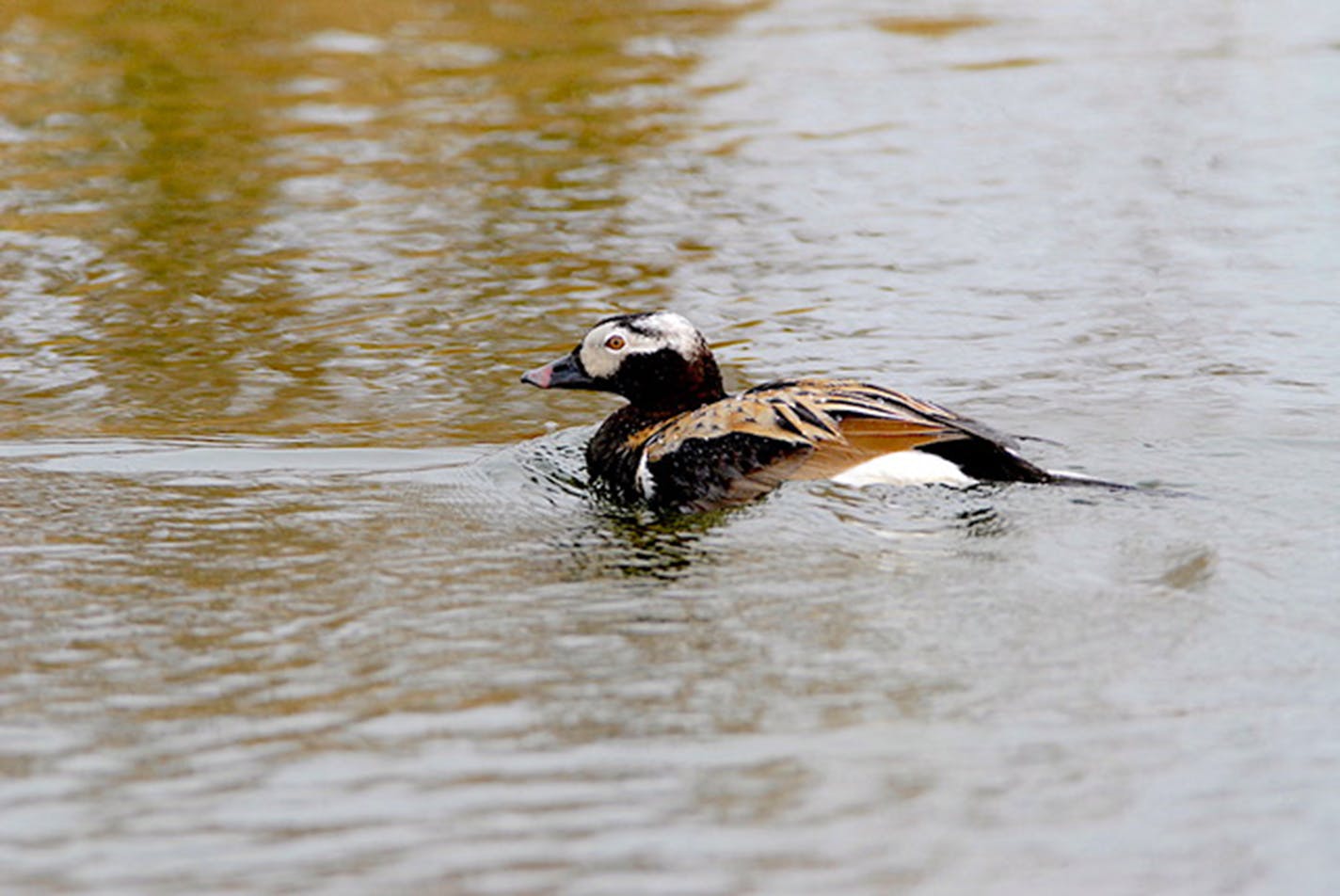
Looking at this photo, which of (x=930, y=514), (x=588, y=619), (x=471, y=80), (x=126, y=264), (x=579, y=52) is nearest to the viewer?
(x=588, y=619)

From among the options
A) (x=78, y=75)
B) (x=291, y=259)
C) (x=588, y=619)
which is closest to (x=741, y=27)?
(x=78, y=75)

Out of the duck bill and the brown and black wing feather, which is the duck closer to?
the brown and black wing feather

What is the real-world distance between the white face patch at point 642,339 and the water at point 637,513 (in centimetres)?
52

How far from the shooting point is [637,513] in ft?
25.4

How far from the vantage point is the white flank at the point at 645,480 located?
25.5ft

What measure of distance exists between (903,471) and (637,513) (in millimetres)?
995

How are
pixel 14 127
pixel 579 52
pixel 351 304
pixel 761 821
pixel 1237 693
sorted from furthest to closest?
pixel 579 52 < pixel 14 127 < pixel 351 304 < pixel 1237 693 < pixel 761 821

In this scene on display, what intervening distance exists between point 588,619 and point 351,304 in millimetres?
4958

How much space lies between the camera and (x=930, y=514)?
23.9ft

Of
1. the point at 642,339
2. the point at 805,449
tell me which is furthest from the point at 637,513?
the point at 642,339

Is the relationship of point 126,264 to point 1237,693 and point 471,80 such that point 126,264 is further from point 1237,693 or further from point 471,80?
point 1237,693

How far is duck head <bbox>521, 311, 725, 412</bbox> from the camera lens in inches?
324

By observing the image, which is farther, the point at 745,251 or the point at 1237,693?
the point at 745,251

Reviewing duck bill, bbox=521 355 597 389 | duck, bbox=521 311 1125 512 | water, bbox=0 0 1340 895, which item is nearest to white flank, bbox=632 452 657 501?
duck, bbox=521 311 1125 512
